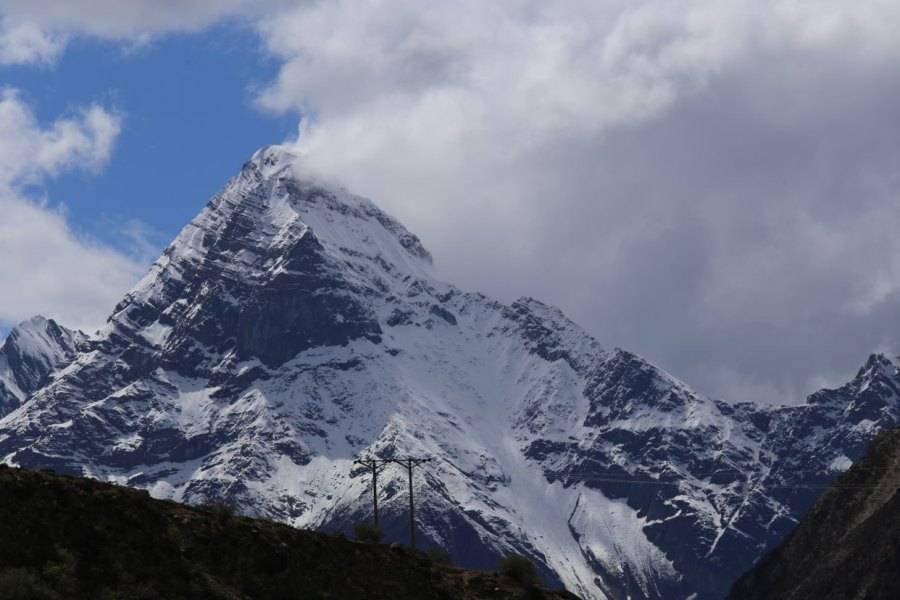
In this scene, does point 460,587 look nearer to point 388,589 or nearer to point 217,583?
point 388,589

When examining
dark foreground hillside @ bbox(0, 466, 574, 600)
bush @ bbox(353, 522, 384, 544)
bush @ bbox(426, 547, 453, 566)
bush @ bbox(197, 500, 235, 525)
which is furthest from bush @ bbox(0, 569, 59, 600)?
bush @ bbox(353, 522, 384, 544)

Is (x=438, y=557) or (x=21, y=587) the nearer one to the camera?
(x=21, y=587)

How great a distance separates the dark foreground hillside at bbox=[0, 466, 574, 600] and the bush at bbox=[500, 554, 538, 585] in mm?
2524

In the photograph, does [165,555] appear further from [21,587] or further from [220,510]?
[21,587]

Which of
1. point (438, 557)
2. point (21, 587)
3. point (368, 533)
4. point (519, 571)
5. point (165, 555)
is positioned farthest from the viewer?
point (368, 533)

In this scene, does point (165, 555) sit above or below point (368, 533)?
below

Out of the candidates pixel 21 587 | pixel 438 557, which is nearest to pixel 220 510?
pixel 438 557

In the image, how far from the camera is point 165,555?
67250mm

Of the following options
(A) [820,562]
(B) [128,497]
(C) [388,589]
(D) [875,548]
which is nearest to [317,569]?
(C) [388,589]

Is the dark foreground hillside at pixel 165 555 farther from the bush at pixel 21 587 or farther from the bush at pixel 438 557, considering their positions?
the bush at pixel 438 557

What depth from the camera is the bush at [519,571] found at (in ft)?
270

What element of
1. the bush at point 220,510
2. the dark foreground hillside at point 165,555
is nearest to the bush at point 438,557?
the dark foreground hillside at point 165,555

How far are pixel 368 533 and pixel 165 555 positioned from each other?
21.1m

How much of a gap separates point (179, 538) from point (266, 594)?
415 cm
